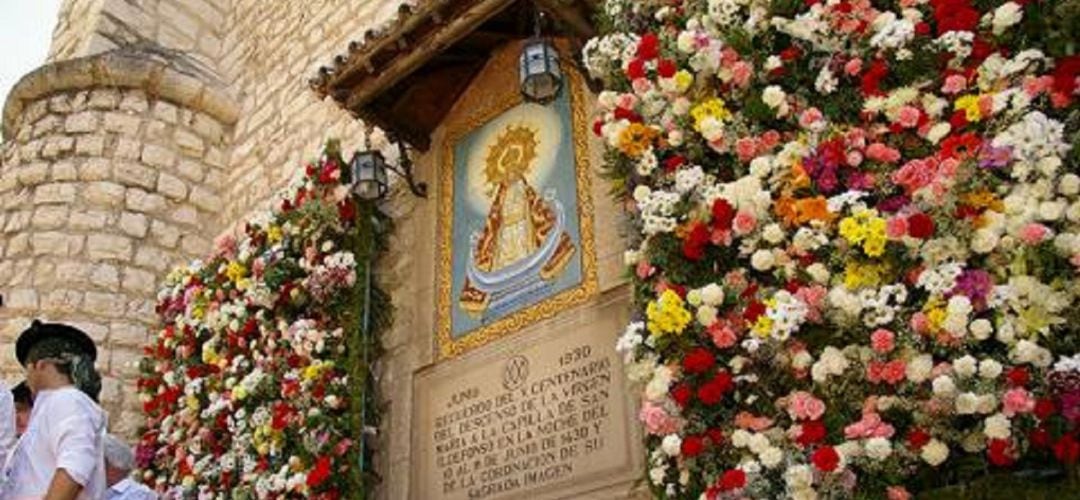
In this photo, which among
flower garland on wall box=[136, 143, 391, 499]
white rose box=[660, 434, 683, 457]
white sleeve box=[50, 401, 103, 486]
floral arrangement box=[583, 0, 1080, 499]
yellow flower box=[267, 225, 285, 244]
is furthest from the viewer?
yellow flower box=[267, 225, 285, 244]

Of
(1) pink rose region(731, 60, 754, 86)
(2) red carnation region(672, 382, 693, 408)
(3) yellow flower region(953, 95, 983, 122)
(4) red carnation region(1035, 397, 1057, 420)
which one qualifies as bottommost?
(4) red carnation region(1035, 397, 1057, 420)

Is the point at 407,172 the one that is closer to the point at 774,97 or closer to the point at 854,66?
the point at 774,97

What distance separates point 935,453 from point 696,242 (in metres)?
1.12

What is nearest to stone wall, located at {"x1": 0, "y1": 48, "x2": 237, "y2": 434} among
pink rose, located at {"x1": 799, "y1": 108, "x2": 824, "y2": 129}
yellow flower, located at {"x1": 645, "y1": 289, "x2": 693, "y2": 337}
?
yellow flower, located at {"x1": 645, "y1": 289, "x2": 693, "y2": 337}

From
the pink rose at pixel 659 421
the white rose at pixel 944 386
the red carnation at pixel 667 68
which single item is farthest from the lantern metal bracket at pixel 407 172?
the white rose at pixel 944 386

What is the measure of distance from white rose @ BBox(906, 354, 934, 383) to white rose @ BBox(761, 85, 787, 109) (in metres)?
1.12

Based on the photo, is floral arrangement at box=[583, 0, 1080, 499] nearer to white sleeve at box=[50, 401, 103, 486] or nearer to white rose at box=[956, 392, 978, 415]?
white rose at box=[956, 392, 978, 415]

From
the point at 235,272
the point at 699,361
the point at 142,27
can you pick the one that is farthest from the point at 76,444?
the point at 142,27

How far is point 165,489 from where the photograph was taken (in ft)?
20.3

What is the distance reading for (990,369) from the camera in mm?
2959

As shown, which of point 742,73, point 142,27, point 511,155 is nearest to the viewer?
point 742,73

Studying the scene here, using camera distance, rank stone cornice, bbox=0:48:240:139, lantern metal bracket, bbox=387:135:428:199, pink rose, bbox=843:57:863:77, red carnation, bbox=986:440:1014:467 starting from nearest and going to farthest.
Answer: red carnation, bbox=986:440:1014:467
pink rose, bbox=843:57:863:77
lantern metal bracket, bbox=387:135:428:199
stone cornice, bbox=0:48:240:139

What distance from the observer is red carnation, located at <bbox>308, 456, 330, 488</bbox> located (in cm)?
504

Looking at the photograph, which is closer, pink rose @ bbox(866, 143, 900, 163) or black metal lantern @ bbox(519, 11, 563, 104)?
pink rose @ bbox(866, 143, 900, 163)
